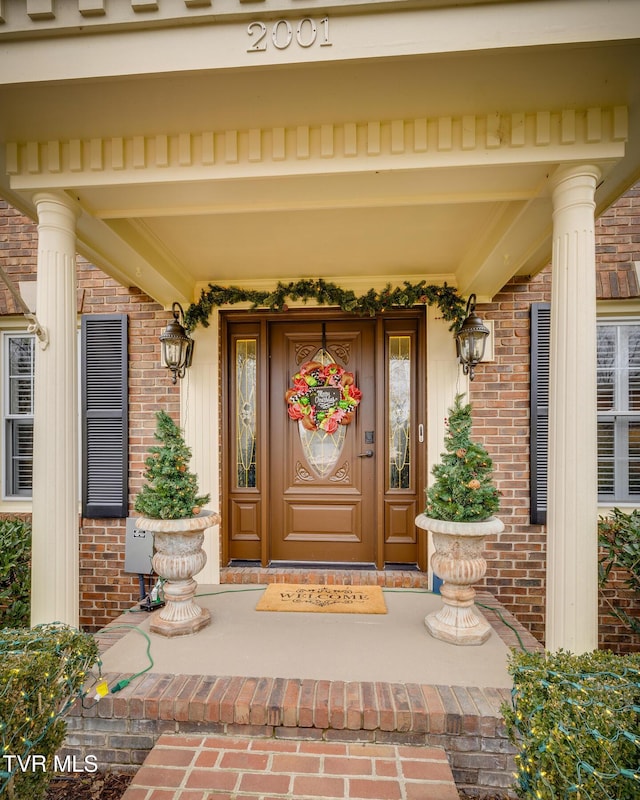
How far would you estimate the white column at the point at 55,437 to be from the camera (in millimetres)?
2053

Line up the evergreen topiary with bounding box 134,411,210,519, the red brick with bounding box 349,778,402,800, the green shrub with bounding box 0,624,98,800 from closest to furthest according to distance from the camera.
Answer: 1. the green shrub with bounding box 0,624,98,800
2. the red brick with bounding box 349,778,402,800
3. the evergreen topiary with bounding box 134,411,210,519

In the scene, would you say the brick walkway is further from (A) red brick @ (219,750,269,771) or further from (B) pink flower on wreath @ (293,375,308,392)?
(B) pink flower on wreath @ (293,375,308,392)

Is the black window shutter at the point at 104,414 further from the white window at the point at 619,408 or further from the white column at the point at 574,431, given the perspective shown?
the white window at the point at 619,408

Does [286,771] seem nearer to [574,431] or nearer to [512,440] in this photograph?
[574,431]

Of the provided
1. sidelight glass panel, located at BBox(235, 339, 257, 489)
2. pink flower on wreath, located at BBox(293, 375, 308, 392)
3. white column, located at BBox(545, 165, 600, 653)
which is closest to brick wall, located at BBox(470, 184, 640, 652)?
pink flower on wreath, located at BBox(293, 375, 308, 392)

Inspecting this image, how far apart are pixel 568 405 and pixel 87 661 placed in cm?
234

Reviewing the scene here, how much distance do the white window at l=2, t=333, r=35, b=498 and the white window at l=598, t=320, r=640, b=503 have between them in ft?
16.4

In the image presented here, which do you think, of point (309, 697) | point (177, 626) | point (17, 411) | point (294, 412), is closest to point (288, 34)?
point (294, 412)

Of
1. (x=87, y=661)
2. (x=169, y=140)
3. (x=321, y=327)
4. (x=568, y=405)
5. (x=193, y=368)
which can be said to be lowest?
(x=87, y=661)

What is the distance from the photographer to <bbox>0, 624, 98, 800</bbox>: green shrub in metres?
1.30

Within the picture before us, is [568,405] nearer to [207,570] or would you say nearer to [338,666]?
[338,666]

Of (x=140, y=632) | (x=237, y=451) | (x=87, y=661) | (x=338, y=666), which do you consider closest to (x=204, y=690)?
(x=87, y=661)

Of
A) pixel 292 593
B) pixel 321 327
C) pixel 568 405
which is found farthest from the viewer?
pixel 321 327

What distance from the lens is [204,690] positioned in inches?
77.3
